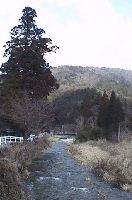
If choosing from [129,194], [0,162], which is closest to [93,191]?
[129,194]

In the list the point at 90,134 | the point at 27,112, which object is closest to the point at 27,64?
the point at 27,112

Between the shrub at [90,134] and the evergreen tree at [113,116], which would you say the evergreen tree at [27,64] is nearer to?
the shrub at [90,134]

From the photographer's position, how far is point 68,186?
1830cm

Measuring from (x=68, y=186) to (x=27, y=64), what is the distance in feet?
76.8

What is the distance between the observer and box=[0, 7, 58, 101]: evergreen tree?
40.1m

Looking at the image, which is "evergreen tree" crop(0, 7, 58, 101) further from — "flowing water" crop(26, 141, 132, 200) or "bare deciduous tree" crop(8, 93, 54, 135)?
"flowing water" crop(26, 141, 132, 200)

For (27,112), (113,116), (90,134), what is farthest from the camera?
(113,116)

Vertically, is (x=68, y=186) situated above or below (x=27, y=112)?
below

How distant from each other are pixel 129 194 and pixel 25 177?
5.76m

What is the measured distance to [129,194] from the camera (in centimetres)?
1730

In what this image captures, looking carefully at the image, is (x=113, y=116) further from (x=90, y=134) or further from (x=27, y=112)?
(x=27, y=112)

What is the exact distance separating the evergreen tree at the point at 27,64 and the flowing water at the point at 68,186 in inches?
639

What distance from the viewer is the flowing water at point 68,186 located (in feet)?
52.3

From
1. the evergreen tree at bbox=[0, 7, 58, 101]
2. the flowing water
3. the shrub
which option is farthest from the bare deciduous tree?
the shrub
